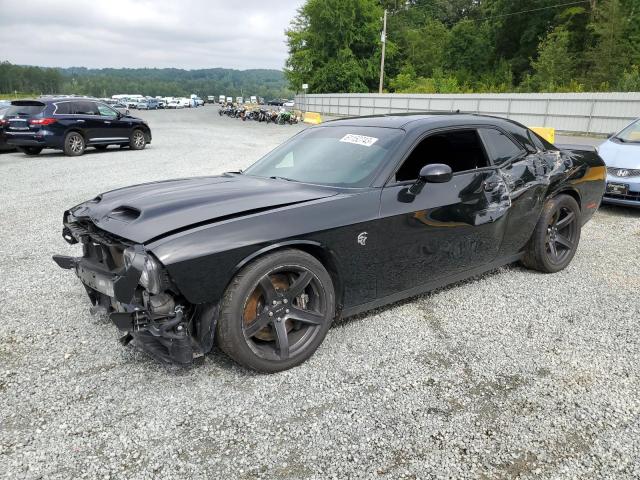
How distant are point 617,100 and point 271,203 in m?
23.0

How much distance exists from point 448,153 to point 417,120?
36 centimetres

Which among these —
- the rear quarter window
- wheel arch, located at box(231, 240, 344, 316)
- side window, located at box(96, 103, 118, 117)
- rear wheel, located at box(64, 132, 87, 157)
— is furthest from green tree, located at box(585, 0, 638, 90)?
wheel arch, located at box(231, 240, 344, 316)

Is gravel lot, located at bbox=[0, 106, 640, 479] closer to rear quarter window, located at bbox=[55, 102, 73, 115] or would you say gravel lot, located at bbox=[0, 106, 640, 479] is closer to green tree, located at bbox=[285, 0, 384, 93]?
rear quarter window, located at bbox=[55, 102, 73, 115]

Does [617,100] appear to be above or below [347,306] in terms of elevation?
above

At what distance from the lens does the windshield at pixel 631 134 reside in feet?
26.0

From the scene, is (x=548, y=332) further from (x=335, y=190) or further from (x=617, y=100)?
(x=617, y=100)

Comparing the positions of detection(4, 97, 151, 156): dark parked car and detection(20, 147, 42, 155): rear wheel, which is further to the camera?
detection(20, 147, 42, 155): rear wheel

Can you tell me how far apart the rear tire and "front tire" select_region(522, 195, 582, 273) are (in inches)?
566

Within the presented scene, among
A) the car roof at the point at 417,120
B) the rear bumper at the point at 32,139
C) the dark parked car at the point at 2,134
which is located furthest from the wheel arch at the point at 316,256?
the dark parked car at the point at 2,134

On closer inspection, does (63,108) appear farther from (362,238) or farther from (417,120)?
(362,238)

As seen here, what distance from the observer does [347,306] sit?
3.27 m

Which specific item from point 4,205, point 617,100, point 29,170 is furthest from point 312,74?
point 4,205

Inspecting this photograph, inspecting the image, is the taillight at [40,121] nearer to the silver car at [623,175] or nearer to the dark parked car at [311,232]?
the dark parked car at [311,232]

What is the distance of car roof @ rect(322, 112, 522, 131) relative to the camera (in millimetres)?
3832
